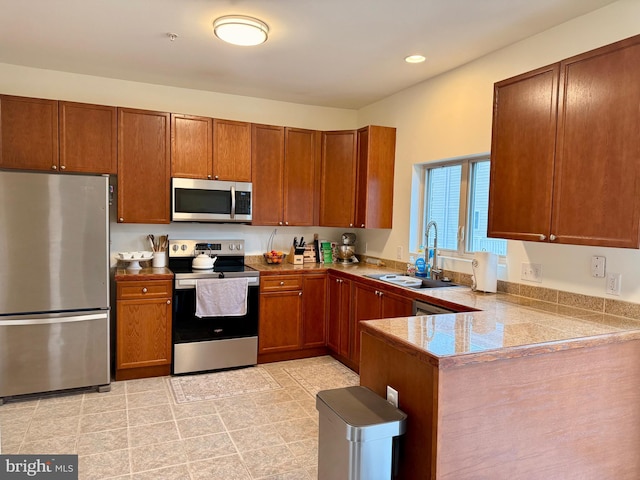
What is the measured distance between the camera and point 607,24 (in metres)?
2.35

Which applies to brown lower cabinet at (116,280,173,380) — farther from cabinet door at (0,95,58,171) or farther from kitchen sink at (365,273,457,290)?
kitchen sink at (365,273,457,290)

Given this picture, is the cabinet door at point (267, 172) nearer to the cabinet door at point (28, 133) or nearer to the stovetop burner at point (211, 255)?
the stovetop burner at point (211, 255)

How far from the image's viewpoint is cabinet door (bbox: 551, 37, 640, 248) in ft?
6.29

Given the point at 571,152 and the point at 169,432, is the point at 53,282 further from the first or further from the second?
the point at 571,152

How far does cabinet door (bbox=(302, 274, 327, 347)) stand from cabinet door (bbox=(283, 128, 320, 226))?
0.65 meters

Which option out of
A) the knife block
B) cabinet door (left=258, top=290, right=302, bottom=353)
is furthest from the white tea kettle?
the knife block

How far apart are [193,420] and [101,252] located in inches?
56.0

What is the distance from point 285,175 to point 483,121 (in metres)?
1.95

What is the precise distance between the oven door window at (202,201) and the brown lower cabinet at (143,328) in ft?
2.33

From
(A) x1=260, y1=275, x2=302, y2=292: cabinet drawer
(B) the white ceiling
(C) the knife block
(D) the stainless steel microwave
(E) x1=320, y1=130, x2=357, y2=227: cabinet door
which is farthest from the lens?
(C) the knife block

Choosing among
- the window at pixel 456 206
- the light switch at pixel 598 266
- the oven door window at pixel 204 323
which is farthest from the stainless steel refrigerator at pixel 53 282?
the light switch at pixel 598 266

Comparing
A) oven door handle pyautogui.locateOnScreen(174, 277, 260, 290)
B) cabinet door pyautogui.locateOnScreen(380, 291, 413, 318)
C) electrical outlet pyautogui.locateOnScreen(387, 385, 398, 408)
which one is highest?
oven door handle pyautogui.locateOnScreen(174, 277, 260, 290)

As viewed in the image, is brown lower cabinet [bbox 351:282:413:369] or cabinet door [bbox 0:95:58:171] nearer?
brown lower cabinet [bbox 351:282:413:369]

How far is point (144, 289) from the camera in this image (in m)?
3.51
